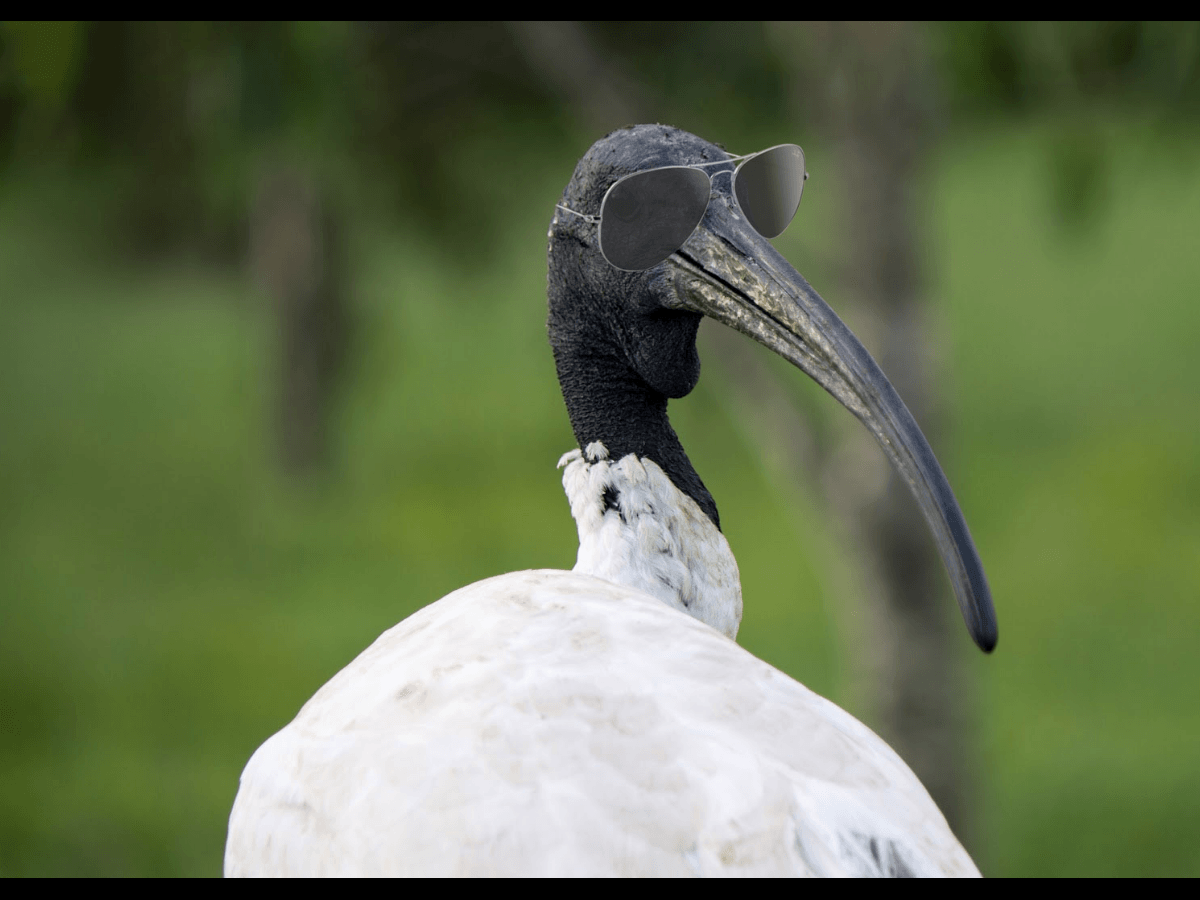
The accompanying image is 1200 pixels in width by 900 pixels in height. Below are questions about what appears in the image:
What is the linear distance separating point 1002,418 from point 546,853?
14.8 metres

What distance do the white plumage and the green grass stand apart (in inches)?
105

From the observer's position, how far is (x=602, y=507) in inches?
118

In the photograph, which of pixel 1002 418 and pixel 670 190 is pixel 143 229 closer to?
pixel 1002 418

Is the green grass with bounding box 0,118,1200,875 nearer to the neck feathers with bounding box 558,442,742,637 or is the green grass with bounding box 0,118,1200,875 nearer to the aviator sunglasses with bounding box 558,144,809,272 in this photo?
the aviator sunglasses with bounding box 558,144,809,272

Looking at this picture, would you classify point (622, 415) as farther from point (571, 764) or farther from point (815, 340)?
point (571, 764)

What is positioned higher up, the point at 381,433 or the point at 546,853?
the point at 381,433

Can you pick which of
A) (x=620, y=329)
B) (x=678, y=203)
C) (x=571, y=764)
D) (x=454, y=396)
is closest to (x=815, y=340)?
(x=678, y=203)

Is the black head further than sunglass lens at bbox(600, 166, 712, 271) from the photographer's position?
No

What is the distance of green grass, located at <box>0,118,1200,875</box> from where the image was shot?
8.27 m

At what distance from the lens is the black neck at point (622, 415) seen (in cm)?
308

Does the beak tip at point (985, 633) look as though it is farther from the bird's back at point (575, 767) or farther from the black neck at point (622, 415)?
the black neck at point (622, 415)

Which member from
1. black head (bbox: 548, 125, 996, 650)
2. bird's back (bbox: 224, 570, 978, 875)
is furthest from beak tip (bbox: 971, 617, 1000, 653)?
bird's back (bbox: 224, 570, 978, 875)

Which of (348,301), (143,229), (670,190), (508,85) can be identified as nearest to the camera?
(670,190)
